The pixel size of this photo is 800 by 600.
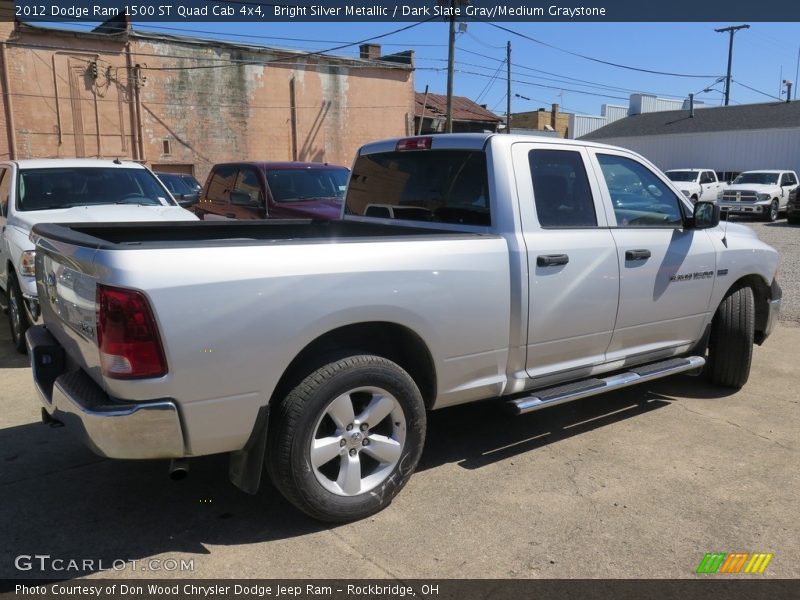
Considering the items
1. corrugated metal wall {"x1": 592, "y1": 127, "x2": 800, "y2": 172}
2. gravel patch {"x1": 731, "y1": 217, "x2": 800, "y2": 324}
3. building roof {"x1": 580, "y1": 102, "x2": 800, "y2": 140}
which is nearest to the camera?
gravel patch {"x1": 731, "y1": 217, "x2": 800, "y2": 324}

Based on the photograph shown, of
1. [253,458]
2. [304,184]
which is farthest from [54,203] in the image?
[253,458]

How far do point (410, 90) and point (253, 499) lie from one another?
97.6ft

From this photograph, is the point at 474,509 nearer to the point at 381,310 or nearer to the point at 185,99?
the point at 381,310

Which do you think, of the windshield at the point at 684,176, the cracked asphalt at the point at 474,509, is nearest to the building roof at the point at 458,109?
the windshield at the point at 684,176

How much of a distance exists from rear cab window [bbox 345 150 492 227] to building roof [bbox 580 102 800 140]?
3544cm

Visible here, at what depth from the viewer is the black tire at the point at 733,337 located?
211 inches

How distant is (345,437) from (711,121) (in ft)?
136

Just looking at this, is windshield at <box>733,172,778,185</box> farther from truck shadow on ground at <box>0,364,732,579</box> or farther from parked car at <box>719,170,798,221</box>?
truck shadow on ground at <box>0,364,732,579</box>

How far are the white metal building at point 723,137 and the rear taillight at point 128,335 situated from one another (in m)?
37.5

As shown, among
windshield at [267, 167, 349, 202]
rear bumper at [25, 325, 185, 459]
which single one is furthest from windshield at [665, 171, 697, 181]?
rear bumper at [25, 325, 185, 459]

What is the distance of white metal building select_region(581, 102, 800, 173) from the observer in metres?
34.3

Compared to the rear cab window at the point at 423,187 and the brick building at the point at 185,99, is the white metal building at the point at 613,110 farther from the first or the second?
the rear cab window at the point at 423,187

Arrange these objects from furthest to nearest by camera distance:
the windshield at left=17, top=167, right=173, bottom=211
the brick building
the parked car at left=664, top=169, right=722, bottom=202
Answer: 1. the parked car at left=664, top=169, right=722, bottom=202
2. the brick building
3. the windshield at left=17, top=167, right=173, bottom=211

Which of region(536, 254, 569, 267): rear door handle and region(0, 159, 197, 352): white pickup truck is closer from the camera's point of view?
region(536, 254, 569, 267): rear door handle
